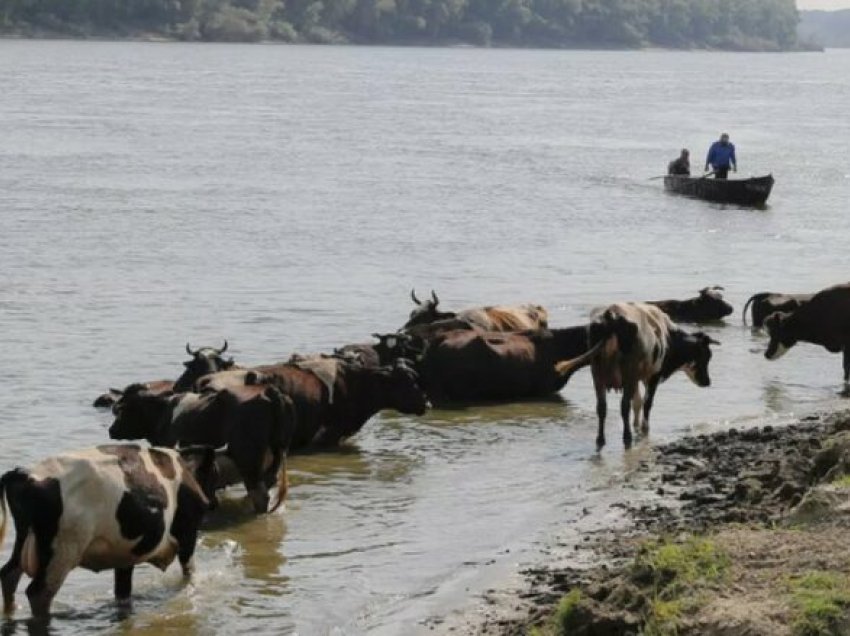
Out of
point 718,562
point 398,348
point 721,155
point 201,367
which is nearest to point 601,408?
point 398,348

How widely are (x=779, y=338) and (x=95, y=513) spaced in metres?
12.8

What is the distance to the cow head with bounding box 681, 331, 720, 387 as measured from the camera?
20.2m

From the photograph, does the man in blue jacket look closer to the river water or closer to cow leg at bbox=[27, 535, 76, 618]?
the river water

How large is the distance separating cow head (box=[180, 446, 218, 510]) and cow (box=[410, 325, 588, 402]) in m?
7.32

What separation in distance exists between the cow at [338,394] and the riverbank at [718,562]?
328 centimetres

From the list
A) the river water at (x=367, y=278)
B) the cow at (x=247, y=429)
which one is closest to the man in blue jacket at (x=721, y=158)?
the river water at (x=367, y=278)

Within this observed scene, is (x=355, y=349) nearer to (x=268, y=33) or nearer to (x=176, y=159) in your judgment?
(x=176, y=159)

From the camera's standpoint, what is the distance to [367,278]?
31.5 meters

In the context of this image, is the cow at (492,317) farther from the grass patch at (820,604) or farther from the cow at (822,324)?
the grass patch at (820,604)

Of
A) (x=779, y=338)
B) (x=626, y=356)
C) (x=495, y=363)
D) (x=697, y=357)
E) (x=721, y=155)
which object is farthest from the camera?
(x=721, y=155)

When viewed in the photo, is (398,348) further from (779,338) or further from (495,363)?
(779,338)

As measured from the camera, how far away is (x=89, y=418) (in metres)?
19.3

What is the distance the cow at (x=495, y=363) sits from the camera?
20562mm

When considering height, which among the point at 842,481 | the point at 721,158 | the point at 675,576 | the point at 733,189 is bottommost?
the point at 733,189
